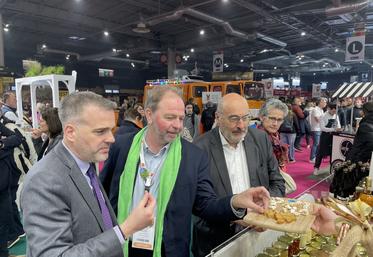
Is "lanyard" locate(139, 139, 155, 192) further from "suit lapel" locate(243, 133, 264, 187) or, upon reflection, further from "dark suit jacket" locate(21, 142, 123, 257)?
"suit lapel" locate(243, 133, 264, 187)

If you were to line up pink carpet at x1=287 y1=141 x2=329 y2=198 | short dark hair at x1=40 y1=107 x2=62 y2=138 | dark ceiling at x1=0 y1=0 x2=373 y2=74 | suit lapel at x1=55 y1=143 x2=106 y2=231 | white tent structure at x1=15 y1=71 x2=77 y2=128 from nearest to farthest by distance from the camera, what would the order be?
suit lapel at x1=55 y1=143 x2=106 y2=231, short dark hair at x1=40 y1=107 x2=62 y2=138, white tent structure at x1=15 y1=71 x2=77 y2=128, pink carpet at x1=287 y1=141 x2=329 y2=198, dark ceiling at x1=0 y1=0 x2=373 y2=74

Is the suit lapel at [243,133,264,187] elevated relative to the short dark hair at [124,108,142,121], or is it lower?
lower

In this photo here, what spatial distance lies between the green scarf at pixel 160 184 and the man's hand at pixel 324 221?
75 centimetres

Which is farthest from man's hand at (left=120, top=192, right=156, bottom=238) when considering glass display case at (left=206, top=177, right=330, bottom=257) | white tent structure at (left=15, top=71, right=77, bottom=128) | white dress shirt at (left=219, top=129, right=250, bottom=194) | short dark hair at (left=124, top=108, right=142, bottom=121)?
white tent structure at (left=15, top=71, right=77, bottom=128)

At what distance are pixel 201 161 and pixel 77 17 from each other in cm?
1005

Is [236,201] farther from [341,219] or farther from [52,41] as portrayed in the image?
[52,41]

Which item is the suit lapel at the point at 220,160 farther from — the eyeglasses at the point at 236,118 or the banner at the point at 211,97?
the banner at the point at 211,97

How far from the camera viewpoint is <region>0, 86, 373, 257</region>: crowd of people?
1.08 m

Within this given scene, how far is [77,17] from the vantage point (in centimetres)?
1023

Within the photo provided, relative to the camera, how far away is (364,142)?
4059 millimetres

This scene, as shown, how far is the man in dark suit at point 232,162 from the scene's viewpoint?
2.01 metres

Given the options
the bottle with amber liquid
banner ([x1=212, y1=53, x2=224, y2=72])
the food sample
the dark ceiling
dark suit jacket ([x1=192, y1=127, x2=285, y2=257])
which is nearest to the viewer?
→ the food sample

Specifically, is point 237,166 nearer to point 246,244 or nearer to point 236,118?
point 236,118

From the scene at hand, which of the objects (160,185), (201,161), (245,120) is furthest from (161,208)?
(245,120)
